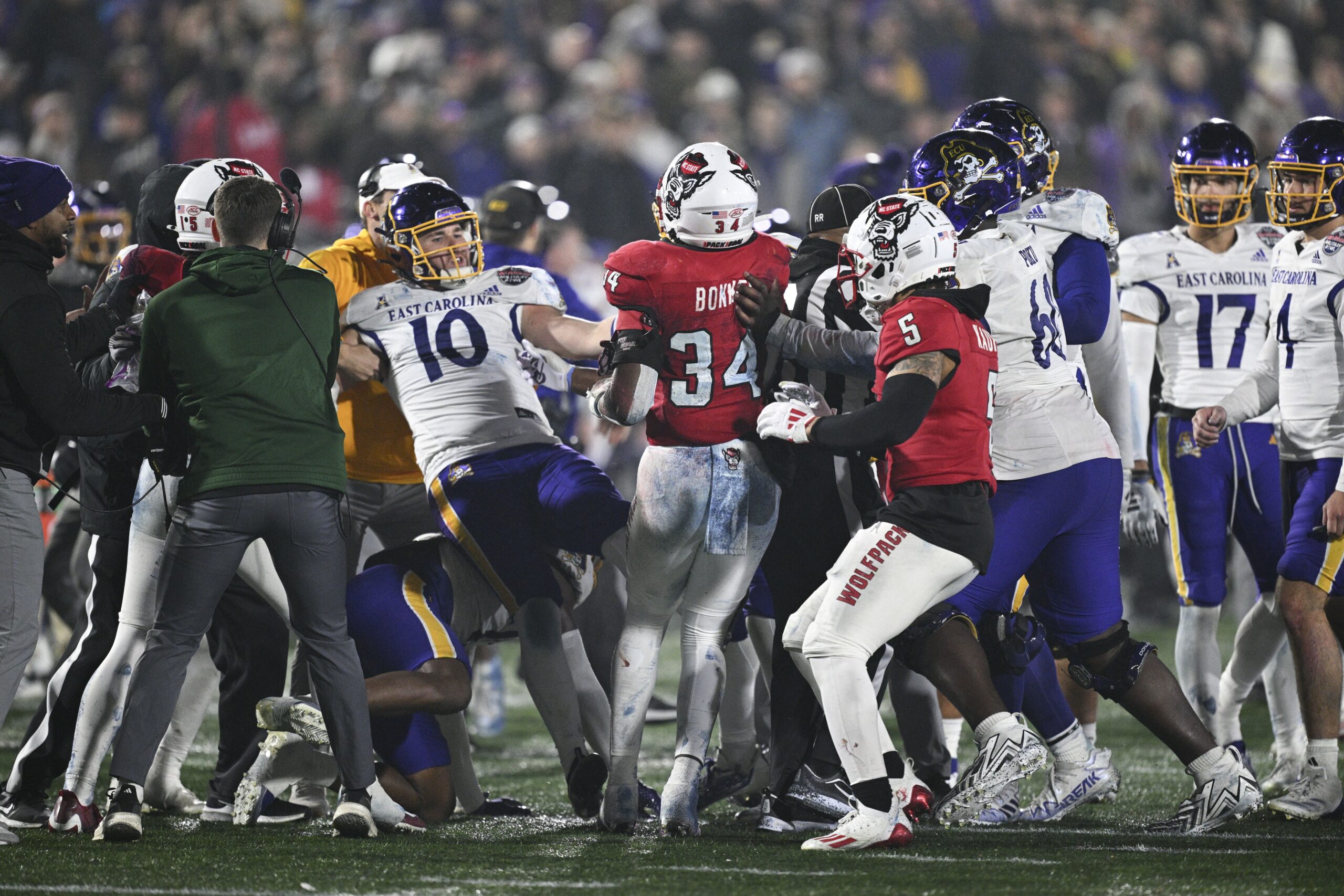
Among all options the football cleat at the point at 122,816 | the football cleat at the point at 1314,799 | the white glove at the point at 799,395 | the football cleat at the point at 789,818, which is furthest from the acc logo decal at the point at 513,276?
the football cleat at the point at 1314,799

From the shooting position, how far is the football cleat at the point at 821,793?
14.9 ft

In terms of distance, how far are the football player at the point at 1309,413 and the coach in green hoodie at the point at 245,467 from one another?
2726 millimetres

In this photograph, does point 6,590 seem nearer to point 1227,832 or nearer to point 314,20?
point 1227,832

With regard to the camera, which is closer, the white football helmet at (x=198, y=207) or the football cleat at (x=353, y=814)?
the football cleat at (x=353, y=814)

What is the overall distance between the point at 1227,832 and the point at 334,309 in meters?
2.82

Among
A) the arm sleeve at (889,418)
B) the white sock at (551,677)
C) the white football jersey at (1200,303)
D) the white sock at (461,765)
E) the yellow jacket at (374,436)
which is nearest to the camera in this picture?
the arm sleeve at (889,418)

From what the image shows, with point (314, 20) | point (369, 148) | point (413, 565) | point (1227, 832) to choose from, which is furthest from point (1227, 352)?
point (314, 20)

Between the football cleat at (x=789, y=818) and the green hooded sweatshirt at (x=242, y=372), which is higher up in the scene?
the green hooded sweatshirt at (x=242, y=372)

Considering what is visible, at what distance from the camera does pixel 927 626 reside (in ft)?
13.8

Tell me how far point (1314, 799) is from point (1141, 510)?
1.11 m

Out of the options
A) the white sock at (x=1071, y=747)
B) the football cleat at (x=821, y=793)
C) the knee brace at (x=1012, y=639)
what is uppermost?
the knee brace at (x=1012, y=639)

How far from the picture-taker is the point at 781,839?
14.1 ft

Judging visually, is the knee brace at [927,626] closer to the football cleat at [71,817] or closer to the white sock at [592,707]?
the white sock at [592,707]

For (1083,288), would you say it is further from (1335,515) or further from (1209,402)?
(1209,402)
